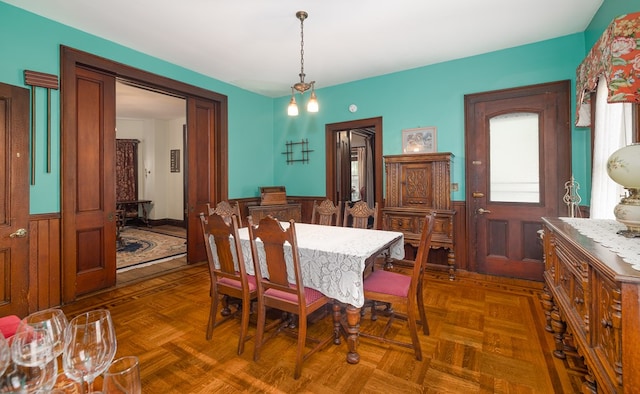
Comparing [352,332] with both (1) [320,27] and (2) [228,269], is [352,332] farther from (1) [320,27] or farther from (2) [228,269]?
(1) [320,27]

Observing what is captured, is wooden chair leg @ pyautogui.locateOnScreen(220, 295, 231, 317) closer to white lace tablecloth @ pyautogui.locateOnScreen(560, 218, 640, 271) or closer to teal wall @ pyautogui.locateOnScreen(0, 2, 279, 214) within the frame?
teal wall @ pyautogui.locateOnScreen(0, 2, 279, 214)

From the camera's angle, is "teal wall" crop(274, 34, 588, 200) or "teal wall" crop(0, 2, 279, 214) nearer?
"teal wall" crop(0, 2, 279, 214)

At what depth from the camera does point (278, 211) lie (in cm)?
464

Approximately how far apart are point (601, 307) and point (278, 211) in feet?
12.7

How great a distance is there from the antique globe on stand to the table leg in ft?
4.98

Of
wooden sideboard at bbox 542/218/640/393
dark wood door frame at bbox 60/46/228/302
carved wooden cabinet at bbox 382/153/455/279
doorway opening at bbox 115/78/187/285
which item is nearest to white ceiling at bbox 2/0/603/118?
dark wood door frame at bbox 60/46/228/302

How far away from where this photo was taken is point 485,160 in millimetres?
3797

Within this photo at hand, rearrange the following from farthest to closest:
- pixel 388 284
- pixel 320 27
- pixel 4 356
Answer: pixel 320 27
pixel 388 284
pixel 4 356

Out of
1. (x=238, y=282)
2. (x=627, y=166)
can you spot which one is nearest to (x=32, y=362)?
(x=238, y=282)

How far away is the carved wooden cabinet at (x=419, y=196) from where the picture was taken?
12.1ft

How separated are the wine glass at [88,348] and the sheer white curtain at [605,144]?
325 cm

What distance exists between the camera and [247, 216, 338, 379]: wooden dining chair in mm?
1836

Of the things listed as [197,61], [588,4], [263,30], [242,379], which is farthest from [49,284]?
[588,4]

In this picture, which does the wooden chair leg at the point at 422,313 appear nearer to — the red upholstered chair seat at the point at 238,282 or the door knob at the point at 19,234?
the red upholstered chair seat at the point at 238,282
